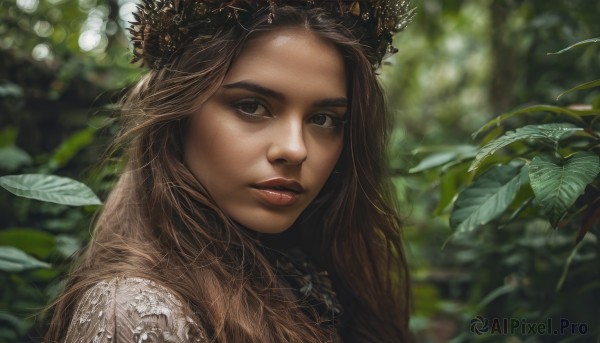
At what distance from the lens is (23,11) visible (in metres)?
2.29

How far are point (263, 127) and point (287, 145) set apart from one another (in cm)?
8

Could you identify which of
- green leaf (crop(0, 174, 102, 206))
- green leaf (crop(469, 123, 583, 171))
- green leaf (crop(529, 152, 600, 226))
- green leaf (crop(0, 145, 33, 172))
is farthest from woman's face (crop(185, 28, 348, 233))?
green leaf (crop(0, 145, 33, 172))

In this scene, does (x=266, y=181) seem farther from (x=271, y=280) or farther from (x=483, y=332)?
(x=483, y=332)

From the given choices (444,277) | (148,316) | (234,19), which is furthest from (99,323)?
(444,277)

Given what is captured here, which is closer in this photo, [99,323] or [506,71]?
[99,323]

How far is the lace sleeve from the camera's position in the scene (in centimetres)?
104

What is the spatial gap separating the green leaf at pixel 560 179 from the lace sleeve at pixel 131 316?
75 cm

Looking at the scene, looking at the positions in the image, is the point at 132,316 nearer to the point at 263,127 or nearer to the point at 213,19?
the point at 263,127

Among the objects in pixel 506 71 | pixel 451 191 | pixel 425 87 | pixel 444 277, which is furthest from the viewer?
pixel 425 87

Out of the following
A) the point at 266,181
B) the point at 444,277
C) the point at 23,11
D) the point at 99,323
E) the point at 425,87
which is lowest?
the point at 444,277

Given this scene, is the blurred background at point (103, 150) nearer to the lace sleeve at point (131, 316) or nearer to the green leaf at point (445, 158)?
the green leaf at point (445, 158)

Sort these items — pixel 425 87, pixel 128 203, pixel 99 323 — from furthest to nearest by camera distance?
1. pixel 425 87
2. pixel 128 203
3. pixel 99 323

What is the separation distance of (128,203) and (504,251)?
4.97ft

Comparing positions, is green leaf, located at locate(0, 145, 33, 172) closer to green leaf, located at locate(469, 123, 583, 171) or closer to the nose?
the nose
